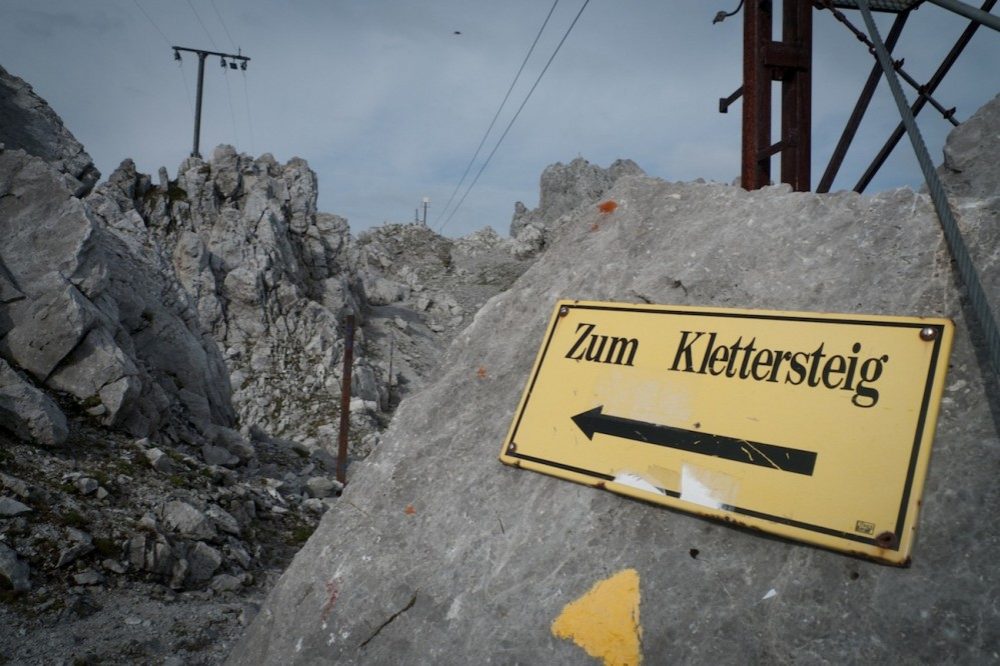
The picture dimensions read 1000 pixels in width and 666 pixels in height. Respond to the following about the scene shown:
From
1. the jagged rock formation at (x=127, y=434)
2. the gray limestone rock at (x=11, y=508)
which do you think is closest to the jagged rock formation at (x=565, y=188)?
the jagged rock formation at (x=127, y=434)

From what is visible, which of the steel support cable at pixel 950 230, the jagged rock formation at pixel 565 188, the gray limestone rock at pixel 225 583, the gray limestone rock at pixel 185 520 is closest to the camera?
the steel support cable at pixel 950 230

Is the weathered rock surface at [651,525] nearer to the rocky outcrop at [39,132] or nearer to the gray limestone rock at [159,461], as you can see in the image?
the gray limestone rock at [159,461]

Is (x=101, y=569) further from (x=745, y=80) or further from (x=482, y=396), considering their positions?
(x=745, y=80)

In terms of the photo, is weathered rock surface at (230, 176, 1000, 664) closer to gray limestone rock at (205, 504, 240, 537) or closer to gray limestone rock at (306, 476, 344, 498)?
gray limestone rock at (205, 504, 240, 537)

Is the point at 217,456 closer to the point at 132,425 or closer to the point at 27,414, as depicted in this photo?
the point at 132,425

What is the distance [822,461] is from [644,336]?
0.91 meters

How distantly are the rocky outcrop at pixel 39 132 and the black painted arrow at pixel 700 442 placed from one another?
67.0 feet

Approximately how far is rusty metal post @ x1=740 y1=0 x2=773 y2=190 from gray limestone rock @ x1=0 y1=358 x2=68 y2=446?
8352mm

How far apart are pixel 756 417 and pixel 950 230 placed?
100 centimetres

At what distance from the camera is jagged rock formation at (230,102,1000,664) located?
2010 millimetres

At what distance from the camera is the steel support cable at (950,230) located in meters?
2.11

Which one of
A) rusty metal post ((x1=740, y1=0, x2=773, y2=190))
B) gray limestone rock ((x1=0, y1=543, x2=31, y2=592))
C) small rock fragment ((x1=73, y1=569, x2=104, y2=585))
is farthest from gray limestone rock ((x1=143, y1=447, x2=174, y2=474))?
rusty metal post ((x1=740, y1=0, x2=773, y2=190))

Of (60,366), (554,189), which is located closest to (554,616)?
(60,366)

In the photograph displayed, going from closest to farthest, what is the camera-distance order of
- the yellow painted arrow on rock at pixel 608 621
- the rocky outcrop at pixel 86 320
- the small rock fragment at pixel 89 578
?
the yellow painted arrow on rock at pixel 608 621
the small rock fragment at pixel 89 578
the rocky outcrop at pixel 86 320
